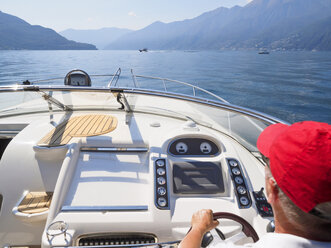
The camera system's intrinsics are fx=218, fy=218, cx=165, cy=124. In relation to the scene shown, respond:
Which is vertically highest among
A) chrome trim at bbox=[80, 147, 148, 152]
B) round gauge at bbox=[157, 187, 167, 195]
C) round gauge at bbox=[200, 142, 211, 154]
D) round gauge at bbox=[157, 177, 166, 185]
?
round gauge at bbox=[200, 142, 211, 154]

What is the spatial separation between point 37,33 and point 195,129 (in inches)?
4430

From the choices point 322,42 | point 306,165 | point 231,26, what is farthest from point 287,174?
point 231,26

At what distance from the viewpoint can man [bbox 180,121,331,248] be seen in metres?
0.48

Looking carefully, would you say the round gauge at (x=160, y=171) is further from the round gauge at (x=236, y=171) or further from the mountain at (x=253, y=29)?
the mountain at (x=253, y=29)

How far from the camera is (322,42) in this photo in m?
74.8

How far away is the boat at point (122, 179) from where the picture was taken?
1362 millimetres

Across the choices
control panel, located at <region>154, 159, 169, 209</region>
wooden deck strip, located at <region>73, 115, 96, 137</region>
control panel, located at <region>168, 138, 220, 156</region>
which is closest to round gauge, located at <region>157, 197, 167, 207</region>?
control panel, located at <region>154, 159, 169, 209</region>

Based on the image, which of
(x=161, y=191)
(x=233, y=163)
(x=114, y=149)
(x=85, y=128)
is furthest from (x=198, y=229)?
(x=85, y=128)

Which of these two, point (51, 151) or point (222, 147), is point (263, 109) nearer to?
point (222, 147)

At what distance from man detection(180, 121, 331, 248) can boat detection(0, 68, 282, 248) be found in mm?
522

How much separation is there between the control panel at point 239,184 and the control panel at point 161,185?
492 mm

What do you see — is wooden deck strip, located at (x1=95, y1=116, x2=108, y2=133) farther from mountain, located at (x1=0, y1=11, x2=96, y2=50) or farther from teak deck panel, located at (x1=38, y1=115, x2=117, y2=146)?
mountain, located at (x1=0, y1=11, x2=96, y2=50)

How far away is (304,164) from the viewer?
1.63ft

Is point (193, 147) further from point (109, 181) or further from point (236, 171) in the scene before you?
point (109, 181)
